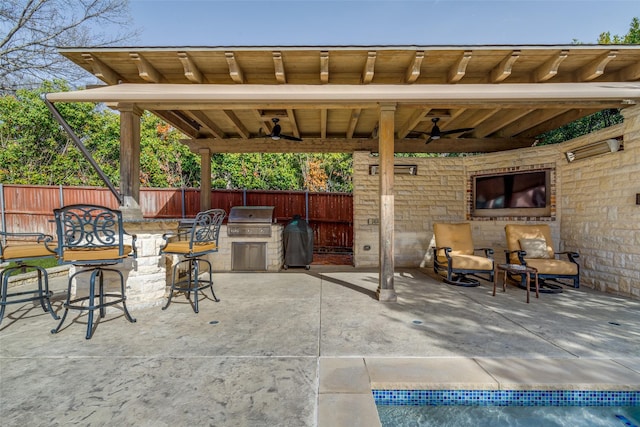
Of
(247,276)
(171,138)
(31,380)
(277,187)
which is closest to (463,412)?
(31,380)

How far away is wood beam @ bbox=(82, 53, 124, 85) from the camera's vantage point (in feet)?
11.3

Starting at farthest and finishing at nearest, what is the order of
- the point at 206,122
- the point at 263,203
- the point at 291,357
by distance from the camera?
the point at 263,203
the point at 206,122
the point at 291,357

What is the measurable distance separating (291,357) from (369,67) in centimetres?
333

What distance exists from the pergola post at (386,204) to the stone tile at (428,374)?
1.60 metres

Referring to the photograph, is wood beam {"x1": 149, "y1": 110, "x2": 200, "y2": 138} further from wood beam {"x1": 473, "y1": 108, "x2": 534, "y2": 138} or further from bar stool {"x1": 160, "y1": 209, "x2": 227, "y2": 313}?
wood beam {"x1": 473, "y1": 108, "x2": 534, "y2": 138}

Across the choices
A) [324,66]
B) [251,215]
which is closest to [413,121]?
[324,66]

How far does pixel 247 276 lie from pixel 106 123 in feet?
39.1

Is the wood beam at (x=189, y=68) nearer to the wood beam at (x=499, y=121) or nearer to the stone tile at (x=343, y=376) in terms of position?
the stone tile at (x=343, y=376)

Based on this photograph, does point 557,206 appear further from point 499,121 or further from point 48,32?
point 48,32

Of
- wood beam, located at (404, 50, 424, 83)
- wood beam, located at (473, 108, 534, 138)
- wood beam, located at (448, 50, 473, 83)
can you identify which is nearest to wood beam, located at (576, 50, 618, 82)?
wood beam, located at (473, 108, 534, 138)

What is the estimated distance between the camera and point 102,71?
3594 millimetres

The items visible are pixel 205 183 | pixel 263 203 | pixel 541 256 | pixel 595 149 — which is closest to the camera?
pixel 595 149

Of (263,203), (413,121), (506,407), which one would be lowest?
(506,407)

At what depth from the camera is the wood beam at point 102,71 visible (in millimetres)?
3450
